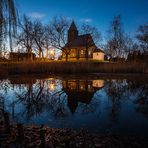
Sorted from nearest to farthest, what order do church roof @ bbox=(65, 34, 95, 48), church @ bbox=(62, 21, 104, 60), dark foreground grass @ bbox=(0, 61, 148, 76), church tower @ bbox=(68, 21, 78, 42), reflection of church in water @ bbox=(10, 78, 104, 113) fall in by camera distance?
reflection of church in water @ bbox=(10, 78, 104, 113) < dark foreground grass @ bbox=(0, 61, 148, 76) < church roof @ bbox=(65, 34, 95, 48) < church @ bbox=(62, 21, 104, 60) < church tower @ bbox=(68, 21, 78, 42)

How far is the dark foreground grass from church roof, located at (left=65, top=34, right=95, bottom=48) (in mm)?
23307

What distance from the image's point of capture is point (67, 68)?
107 ft

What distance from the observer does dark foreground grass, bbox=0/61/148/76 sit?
3029 centimetres

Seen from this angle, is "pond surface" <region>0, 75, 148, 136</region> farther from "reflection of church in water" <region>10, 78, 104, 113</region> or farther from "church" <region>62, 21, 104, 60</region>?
"church" <region>62, 21, 104, 60</region>

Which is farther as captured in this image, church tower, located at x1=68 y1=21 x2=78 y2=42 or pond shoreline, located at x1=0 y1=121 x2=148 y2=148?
church tower, located at x1=68 y1=21 x2=78 y2=42

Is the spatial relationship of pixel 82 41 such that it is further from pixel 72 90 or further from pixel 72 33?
pixel 72 90

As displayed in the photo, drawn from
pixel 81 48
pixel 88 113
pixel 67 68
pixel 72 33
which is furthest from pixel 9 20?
pixel 72 33

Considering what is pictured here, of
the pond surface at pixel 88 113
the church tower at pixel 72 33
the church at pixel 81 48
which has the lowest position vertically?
the pond surface at pixel 88 113

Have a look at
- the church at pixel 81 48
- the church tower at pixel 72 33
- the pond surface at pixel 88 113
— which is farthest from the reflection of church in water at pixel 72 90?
the church tower at pixel 72 33

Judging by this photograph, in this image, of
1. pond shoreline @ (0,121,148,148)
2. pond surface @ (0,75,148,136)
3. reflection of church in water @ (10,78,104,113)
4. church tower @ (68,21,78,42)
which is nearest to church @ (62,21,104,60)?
church tower @ (68,21,78,42)

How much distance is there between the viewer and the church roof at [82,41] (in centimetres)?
5776

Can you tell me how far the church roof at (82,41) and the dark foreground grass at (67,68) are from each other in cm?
2331

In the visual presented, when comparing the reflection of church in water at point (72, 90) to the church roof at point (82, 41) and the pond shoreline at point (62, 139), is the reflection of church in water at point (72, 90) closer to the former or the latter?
the pond shoreline at point (62, 139)

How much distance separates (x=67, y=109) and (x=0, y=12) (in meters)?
7.40
